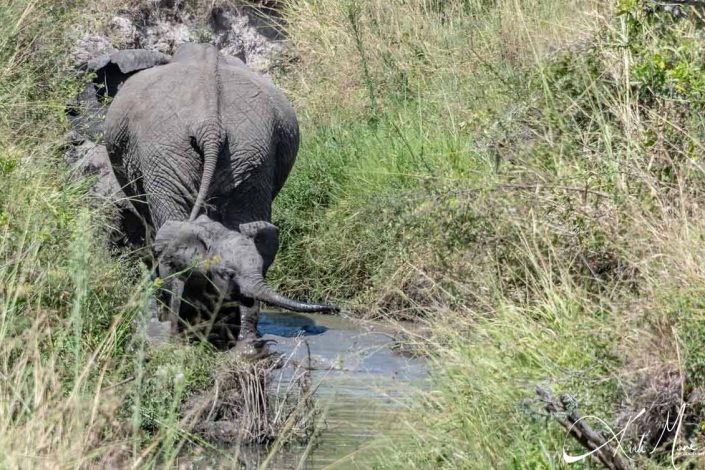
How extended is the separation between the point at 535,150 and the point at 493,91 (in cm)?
329

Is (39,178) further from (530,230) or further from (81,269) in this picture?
(81,269)

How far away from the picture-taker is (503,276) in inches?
257

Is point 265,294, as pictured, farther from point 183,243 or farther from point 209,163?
point 209,163

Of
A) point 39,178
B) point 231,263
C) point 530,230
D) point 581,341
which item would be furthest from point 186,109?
point 581,341

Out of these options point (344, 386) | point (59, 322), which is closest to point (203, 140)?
point (344, 386)

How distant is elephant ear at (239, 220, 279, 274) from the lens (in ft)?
27.8

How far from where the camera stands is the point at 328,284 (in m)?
10.9

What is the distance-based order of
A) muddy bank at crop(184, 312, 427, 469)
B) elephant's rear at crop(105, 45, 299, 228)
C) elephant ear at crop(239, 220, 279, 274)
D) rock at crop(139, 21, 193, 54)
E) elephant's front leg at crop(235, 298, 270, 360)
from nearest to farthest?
muddy bank at crop(184, 312, 427, 469), elephant's front leg at crop(235, 298, 270, 360), elephant ear at crop(239, 220, 279, 274), elephant's rear at crop(105, 45, 299, 228), rock at crop(139, 21, 193, 54)

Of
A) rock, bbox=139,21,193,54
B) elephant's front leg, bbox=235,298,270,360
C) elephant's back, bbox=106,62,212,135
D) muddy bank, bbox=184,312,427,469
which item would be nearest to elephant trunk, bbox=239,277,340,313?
elephant's front leg, bbox=235,298,270,360

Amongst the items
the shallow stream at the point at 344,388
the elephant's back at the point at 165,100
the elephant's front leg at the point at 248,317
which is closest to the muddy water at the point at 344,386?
the shallow stream at the point at 344,388

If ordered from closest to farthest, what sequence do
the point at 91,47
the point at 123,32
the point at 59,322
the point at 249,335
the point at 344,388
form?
1. the point at 59,322
2. the point at 344,388
3. the point at 249,335
4. the point at 91,47
5. the point at 123,32

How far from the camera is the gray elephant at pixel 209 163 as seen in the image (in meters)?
8.34

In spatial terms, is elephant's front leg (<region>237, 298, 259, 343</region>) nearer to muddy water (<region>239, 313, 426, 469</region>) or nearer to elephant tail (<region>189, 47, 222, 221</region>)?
muddy water (<region>239, 313, 426, 469</region>)

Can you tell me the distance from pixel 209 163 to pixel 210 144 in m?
0.13
